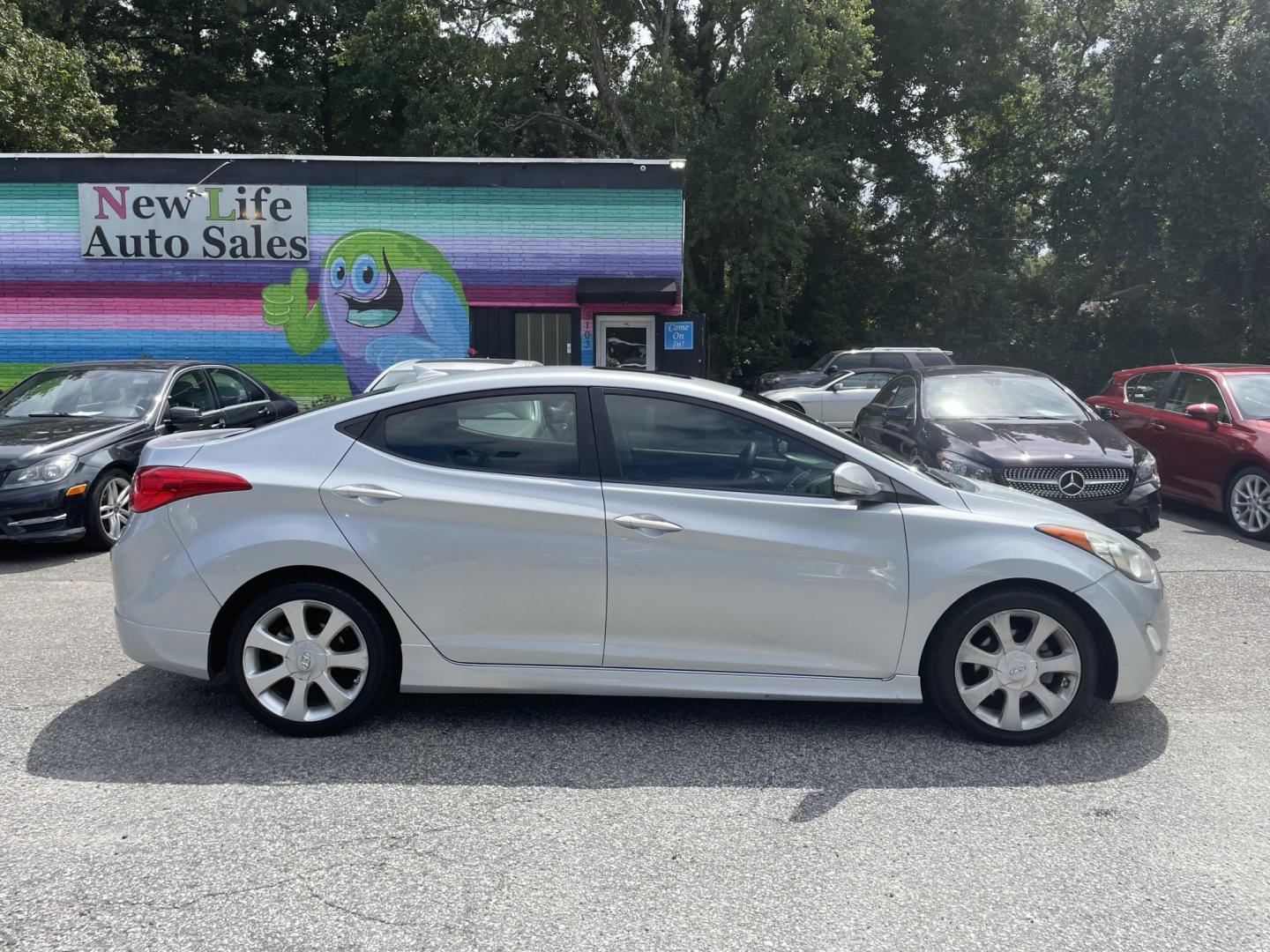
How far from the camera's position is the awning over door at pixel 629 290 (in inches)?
724

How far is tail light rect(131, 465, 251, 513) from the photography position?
4.21m

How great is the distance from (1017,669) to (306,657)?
9.61 feet

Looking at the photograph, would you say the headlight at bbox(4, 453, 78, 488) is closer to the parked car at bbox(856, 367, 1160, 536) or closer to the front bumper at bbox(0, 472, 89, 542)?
the front bumper at bbox(0, 472, 89, 542)

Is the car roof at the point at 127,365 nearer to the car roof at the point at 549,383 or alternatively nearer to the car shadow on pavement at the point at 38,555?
the car shadow on pavement at the point at 38,555

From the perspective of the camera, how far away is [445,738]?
426 centimetres

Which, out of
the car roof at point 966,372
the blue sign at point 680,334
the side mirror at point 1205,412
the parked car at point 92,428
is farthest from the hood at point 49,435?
the blue sign at point 680,334

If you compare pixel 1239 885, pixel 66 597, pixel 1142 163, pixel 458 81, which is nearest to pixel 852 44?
pixel 1142 163

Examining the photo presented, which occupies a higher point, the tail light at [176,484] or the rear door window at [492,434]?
the rear door window at [492,434]

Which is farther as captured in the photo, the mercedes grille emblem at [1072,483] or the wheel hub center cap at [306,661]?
the mercedes grille emblem at [1072,483]

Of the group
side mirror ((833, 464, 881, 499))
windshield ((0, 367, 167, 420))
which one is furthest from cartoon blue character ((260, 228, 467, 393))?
side mirror ((833, 464, 881, 499))

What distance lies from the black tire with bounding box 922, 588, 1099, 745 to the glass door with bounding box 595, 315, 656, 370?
15.2m

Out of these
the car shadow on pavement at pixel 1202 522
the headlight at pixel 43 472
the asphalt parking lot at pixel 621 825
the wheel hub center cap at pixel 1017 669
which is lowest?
the asphalt parking lot at pixel 621 825

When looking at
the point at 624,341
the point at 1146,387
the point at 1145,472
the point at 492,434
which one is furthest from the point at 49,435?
the point at 624,341

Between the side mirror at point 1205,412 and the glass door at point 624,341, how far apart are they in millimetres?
10622
